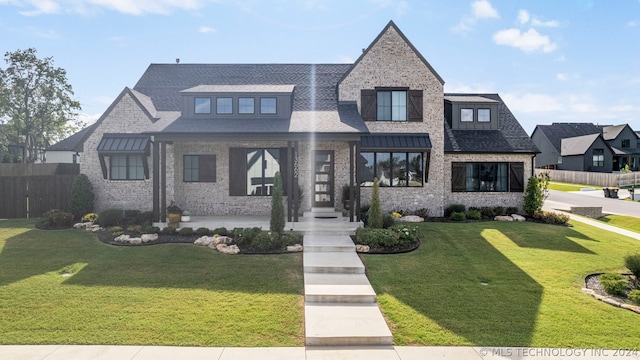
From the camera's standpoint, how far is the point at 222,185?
17.5 m

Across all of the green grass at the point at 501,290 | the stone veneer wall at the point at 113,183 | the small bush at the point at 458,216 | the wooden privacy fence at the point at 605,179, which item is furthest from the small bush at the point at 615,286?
the wooden privacy fence at the point at 605,179

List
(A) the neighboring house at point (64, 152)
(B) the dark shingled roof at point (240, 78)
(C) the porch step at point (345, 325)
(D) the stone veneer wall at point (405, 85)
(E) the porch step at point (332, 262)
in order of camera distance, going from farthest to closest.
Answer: (A) the neighboring house at point (64, 152)
(B) the dark shingled roof at point (240, 78)
(D) the stone veneer wall at point (405, 85)
(E) the porch step at point (332, 262)
(C) the porch step at point (345, 325)

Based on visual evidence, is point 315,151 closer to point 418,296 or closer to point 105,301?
point 418,296

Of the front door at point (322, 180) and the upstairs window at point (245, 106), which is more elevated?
the upstairs window at point (245, 106)

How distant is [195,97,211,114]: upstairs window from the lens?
1711 centimetres

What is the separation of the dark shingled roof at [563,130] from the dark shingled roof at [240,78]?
4969cm

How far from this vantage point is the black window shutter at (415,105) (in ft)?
58.6

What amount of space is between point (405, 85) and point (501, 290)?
11928 mm

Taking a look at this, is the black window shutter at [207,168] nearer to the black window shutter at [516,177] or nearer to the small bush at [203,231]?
the small bush at [203,231]

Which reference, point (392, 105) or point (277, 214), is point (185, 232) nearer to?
point (277, 214)

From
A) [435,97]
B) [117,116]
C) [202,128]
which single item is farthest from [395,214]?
[117,116]

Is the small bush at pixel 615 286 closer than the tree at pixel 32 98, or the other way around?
the small bush at pixel 615 286

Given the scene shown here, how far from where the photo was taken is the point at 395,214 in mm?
16844

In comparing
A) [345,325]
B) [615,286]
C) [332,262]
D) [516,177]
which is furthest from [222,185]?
[516,177]
